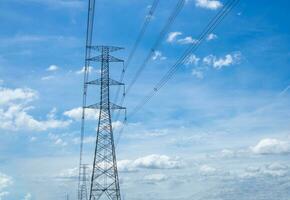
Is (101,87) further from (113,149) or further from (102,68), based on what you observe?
(113,149)

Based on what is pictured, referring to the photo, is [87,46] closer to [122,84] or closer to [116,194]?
[122,84]

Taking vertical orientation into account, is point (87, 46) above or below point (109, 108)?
above

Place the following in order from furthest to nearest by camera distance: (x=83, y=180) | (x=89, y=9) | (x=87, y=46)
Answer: (x=83, y=180) < (x=87, y=46) < (x=89, y=9)

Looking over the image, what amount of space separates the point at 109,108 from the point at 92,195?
10351 millimetres

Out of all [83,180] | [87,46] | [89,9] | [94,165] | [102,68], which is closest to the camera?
[89,9]

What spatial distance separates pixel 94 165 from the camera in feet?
195

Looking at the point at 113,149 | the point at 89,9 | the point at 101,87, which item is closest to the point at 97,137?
the point at 113,149

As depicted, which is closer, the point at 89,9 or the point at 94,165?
the point at 89,9

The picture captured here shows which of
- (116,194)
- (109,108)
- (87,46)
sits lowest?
(116,194)

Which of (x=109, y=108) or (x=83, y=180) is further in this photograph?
(x=83, y=180)

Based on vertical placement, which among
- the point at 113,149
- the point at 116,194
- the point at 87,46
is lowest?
the point at 116,194

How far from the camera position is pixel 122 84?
61.1 m

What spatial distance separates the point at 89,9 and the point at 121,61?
26.2 metres

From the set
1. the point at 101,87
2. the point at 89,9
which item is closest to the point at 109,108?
the point at 101,87
